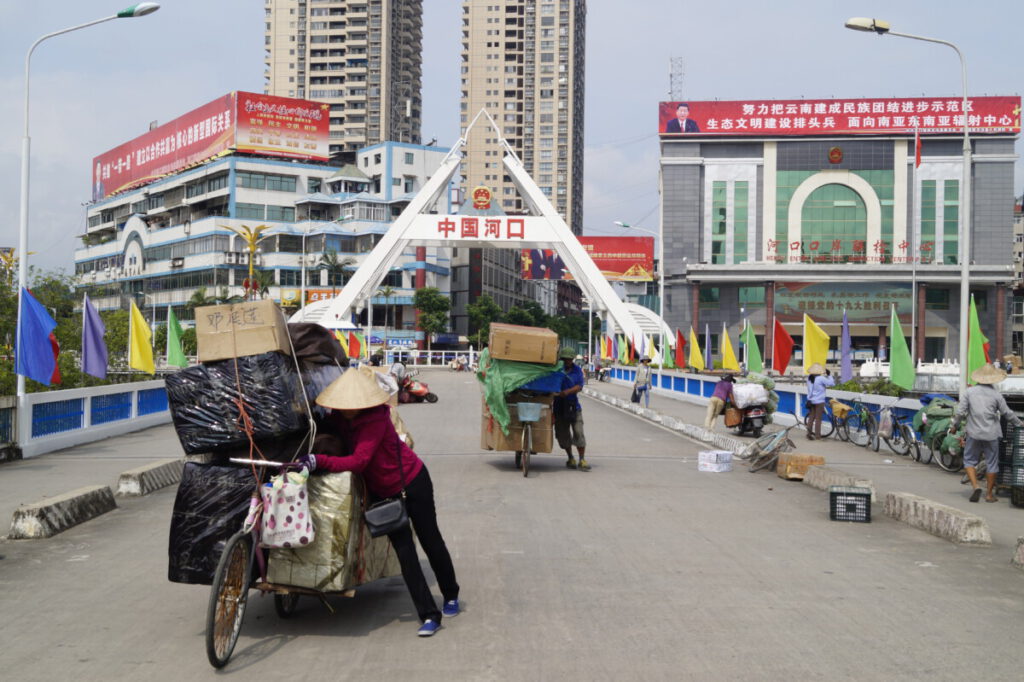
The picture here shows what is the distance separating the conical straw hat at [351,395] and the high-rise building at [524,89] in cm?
12234

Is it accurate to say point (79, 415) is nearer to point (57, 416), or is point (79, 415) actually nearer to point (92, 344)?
point (57, 416)

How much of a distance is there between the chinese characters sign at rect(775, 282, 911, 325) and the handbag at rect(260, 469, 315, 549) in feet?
230

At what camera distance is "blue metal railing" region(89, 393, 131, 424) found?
56.5 ft

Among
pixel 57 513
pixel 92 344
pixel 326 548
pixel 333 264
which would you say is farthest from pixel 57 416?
pixel 333 264

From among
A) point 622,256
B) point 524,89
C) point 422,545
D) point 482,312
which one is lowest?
point 422,545

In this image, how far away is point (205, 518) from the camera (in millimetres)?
5211

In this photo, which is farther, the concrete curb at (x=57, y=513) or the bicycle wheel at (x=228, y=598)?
the concrete curb at (x=57, y=513)

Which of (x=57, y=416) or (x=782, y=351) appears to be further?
(x=782, y=351)

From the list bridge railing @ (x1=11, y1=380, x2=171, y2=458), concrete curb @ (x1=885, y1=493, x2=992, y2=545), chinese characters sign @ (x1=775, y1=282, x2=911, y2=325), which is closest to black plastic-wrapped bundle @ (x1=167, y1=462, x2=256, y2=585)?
concrete curb @ (x1=885, y1=493, x2=992, y2=545)

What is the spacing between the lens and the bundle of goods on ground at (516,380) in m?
12.6

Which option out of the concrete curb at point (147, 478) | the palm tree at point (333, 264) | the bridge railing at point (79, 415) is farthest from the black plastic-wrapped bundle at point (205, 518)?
the palm tree at point (333, 264)

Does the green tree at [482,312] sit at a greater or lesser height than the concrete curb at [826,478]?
greater

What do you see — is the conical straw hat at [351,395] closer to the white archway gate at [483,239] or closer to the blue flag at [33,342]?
the blue flag at [33,342]

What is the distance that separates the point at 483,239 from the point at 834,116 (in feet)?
124
